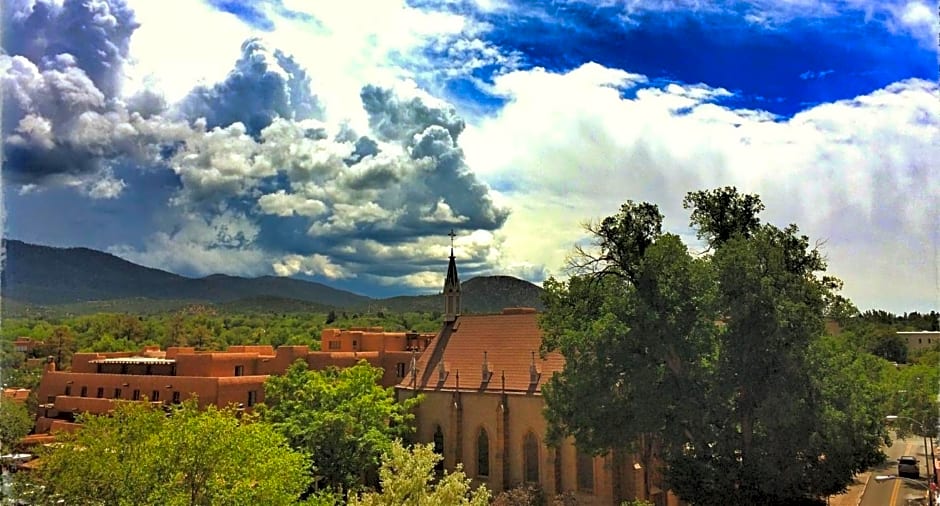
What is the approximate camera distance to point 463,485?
22.5 metres

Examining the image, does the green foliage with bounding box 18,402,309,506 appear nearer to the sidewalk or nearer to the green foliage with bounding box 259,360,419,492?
the green foliage with bounding box 259,360,419,492

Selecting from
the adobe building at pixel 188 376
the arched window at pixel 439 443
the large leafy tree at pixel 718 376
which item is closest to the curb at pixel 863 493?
the large leafy tree at pixel 718 376

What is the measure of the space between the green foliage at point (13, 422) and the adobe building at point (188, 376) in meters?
1.44

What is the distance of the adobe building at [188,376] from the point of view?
56156 mm

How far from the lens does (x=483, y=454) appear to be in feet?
159

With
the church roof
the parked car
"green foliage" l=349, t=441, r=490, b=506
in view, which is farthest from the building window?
the parked car

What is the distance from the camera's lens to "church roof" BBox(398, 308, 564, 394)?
4788cm

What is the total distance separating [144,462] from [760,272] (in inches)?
1065

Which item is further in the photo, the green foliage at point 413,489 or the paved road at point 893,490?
the paved road at point 893,490

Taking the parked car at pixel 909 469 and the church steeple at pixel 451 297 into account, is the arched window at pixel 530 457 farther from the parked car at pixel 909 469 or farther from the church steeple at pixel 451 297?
the parked car at pixel 909 469

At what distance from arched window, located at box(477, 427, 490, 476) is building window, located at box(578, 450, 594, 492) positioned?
23.4ft

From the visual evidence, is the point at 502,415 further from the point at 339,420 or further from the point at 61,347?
the point at 61,347

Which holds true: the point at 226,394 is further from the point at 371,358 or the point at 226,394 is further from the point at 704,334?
the point at 704,334

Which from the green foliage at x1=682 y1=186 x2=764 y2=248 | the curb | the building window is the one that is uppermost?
the green foliage at x1=682 y1=186 x2=764 y2=248
